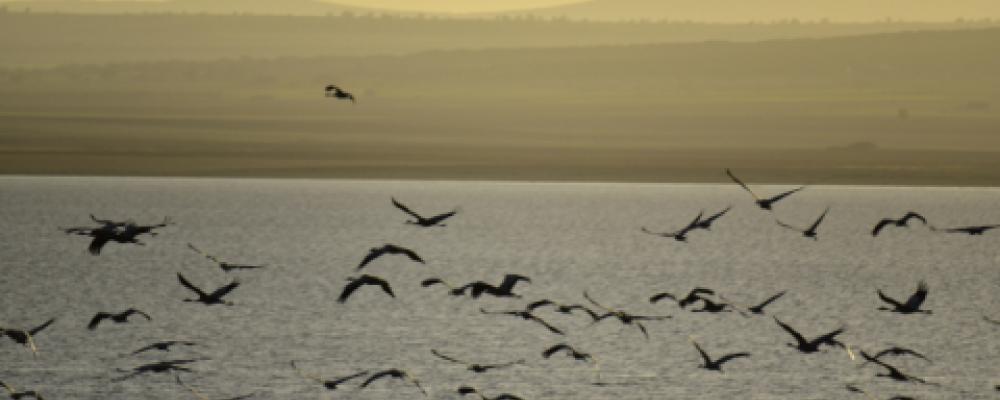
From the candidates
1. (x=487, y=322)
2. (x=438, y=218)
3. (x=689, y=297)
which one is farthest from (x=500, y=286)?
(x=487, y=322)

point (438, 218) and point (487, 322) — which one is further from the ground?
point (438, 218)

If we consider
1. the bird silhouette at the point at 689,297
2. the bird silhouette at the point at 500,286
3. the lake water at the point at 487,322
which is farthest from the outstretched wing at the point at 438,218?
the lake water at the point at 487,322

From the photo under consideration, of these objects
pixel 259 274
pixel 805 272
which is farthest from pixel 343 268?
pixel 805 272

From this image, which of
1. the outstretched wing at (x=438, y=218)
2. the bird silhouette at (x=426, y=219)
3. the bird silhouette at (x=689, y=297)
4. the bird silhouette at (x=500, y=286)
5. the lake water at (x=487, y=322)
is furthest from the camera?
the lake water at (x=487, y=322)

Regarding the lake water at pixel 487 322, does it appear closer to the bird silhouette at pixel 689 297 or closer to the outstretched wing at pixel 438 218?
the bird silhouette at pixel 689 297

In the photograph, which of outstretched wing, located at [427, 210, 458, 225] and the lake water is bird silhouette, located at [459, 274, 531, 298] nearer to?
outstretched wing, located at [427, 210, 458, 225]

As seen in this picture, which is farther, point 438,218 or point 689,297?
point 689,297

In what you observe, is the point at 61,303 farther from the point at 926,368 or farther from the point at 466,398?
the point at 926,368

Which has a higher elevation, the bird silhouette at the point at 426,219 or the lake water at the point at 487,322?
the bird silhouette at the point at 426,219

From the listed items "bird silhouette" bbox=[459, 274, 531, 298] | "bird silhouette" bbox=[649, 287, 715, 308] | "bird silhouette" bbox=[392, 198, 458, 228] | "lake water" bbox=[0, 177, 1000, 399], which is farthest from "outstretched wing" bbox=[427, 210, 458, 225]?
"lake water" bbox=[0, 177, 1000, 399]

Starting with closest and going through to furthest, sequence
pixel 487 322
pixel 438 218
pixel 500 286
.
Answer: pixel 438 218 → pixel 500 286 → pixel 487 322

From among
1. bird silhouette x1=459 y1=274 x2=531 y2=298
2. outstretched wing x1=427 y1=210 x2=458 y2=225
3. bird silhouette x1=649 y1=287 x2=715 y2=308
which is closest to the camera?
outstretched wing x1=427 y1=210 x2=458 y2=225

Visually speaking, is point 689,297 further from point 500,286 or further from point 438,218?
point 438,218

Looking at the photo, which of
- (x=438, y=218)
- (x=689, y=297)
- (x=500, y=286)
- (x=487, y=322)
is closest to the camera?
(x=438, y=218)
